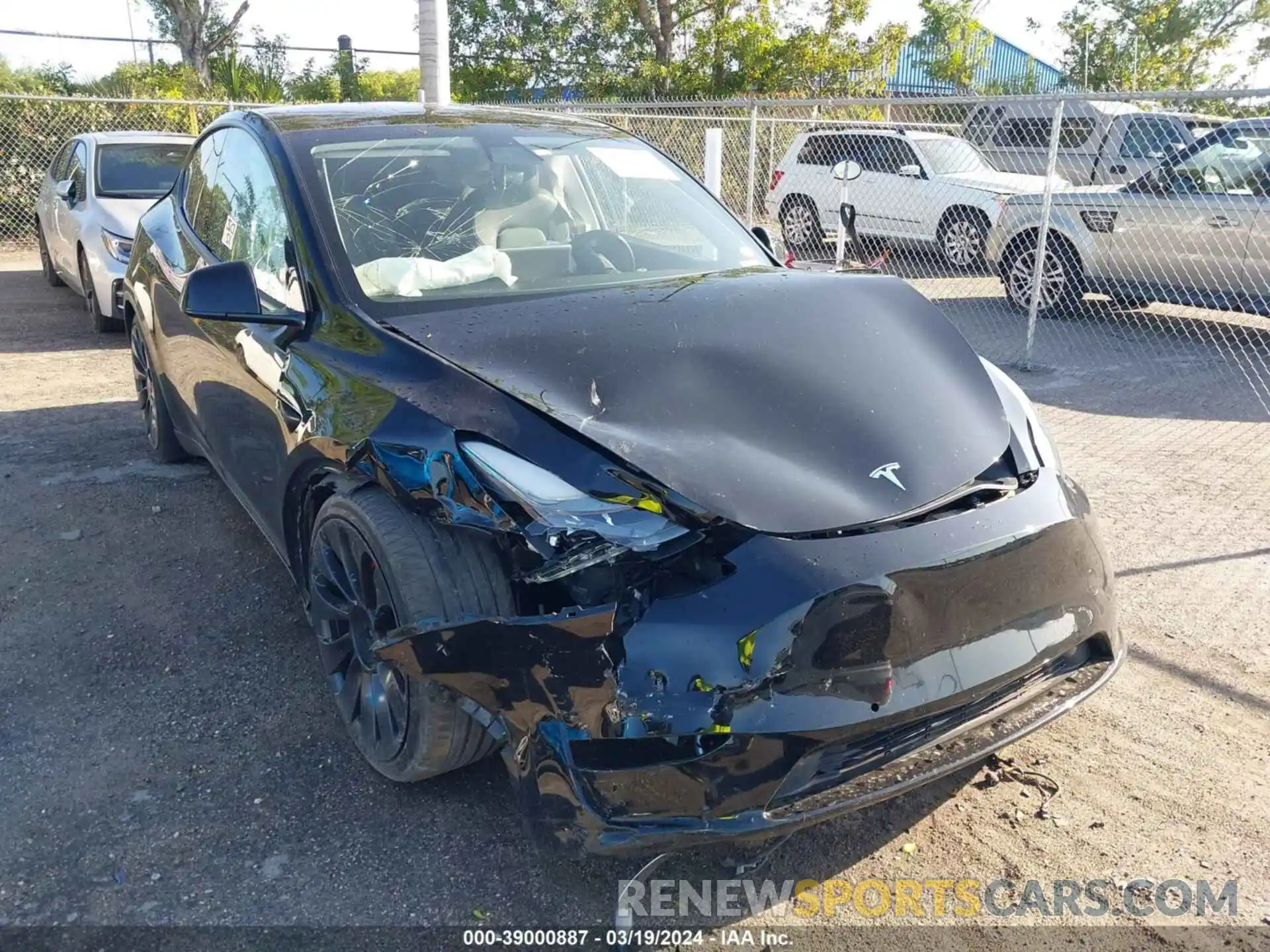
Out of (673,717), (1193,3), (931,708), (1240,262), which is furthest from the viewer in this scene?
(1193,3)

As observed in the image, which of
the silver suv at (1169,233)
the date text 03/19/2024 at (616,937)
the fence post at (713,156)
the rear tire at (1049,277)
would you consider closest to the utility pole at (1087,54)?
the rear tire at (1049,277)

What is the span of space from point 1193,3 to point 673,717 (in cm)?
3237

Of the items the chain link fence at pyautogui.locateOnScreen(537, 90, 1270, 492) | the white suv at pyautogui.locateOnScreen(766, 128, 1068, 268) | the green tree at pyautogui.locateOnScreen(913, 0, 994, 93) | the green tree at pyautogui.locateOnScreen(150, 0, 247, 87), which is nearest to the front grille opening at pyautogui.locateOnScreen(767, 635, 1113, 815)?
the chain link fence at pyautogui.locateOnScreen(537, 90, 1270, 492)

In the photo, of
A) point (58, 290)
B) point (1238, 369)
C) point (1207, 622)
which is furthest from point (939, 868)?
point (58, 290)

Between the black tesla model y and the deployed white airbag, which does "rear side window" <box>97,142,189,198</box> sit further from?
the deployed white airbag

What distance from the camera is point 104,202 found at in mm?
8242

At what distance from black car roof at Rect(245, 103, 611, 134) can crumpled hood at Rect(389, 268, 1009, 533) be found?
1.12 metres

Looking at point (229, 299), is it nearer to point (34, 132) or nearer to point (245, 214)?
point (245, 214)

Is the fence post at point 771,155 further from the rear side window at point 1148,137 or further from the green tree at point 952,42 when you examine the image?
the green tree at point 952,42

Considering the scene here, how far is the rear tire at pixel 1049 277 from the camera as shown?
30.3 ft

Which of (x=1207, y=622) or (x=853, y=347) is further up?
(x=853, y=347)

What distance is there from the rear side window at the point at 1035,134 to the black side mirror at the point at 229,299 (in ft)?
42.1

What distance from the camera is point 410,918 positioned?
2346 millimetres

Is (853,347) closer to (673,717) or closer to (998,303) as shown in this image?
(673,717)
